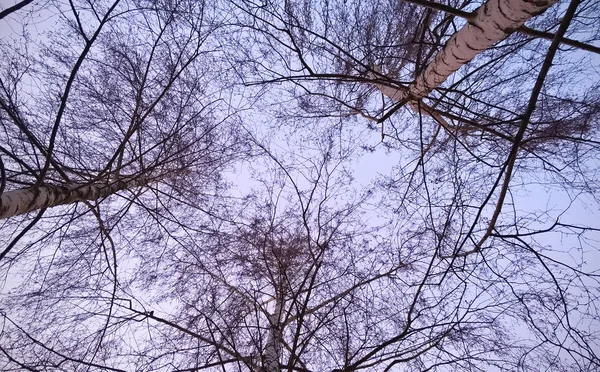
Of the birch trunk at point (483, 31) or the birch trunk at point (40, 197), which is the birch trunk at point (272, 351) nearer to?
the birch trunk at point (40, 197)

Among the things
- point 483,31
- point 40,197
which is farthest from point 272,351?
point 483,31

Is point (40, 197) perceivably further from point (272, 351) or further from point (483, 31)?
point (483, 31)

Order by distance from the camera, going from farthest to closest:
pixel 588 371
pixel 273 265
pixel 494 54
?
pixel 273 265 < pixel 494 54 < pixel 588 371

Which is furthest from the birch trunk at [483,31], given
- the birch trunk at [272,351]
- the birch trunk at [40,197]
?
the birch trunk at [40,197]

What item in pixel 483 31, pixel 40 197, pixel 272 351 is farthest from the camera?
pixel 272 351

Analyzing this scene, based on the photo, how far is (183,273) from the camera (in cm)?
359

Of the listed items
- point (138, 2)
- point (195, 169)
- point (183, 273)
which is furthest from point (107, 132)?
point (183, 273)

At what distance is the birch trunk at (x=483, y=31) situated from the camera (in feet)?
5.34

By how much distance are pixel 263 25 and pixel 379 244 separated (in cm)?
245

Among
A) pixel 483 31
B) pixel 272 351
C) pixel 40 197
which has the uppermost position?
pixel 483 31

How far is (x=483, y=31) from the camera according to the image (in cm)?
190

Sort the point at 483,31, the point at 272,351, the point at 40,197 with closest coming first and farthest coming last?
the point at 483,31 → the point at 40,197 → the point at 272,351

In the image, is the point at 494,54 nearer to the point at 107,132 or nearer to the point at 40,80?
the point at 107,132

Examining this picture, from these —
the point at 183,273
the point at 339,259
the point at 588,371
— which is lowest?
the point at 588,371
